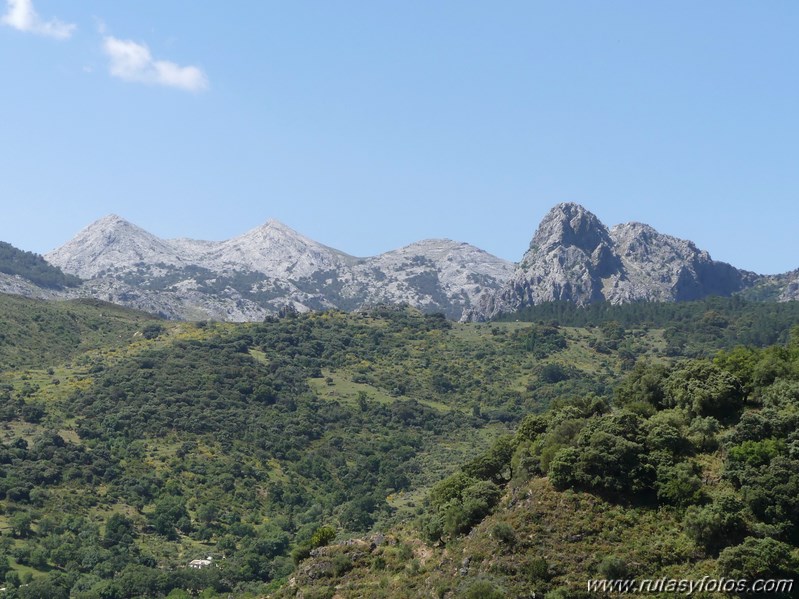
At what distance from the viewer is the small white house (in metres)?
123

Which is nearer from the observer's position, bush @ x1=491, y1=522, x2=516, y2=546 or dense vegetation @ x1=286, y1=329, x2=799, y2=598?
dense vegetation @ x1=286, y1=329, x2=799, y2=598

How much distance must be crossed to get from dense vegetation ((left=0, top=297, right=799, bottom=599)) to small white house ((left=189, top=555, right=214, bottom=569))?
7.34 feet

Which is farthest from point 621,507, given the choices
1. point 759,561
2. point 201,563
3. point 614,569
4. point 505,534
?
point 201,563

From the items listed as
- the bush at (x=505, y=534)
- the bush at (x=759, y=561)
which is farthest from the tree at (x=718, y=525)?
the bush at (x=505, y=534)

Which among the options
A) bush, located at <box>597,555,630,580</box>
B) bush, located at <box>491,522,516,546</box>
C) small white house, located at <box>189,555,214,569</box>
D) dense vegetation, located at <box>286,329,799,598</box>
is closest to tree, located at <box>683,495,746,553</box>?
dense vegetation, located at <box>286,329,799,598</box>

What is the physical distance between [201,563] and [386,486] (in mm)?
42166

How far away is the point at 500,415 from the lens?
196m

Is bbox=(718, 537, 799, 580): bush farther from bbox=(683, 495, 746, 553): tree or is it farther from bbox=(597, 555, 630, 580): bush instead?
bbox=(597, 555, 630, 580): bush

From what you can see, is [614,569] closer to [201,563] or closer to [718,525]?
[718,525]

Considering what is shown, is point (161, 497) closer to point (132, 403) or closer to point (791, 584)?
point (132, 403)

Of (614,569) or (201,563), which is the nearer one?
(614,569)

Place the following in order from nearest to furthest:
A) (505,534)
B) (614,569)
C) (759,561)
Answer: (759,561)
(614,569)
(505,534)

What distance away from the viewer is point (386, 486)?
159 m

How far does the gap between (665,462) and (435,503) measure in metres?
18.6
